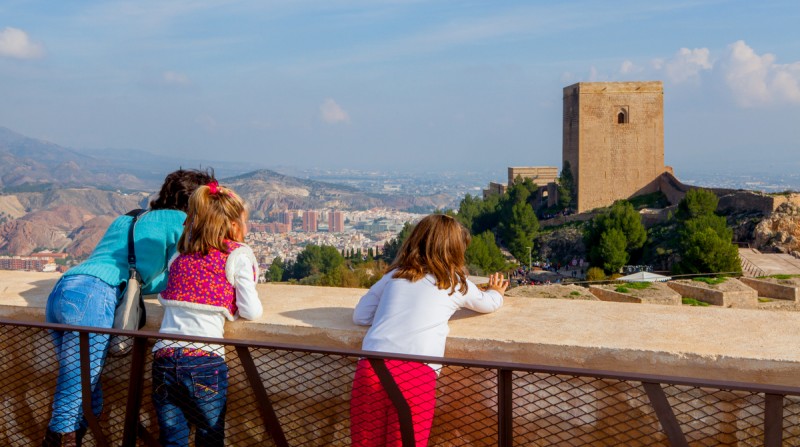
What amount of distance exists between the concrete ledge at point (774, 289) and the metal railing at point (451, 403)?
1597 centimetres

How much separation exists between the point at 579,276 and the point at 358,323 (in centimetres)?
3395

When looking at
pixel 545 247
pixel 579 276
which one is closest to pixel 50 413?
pixel 579 276

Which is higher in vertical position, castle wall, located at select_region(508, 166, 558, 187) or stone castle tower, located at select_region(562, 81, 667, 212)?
stone castle tower, located at select_region(562, 81, 667, 212)

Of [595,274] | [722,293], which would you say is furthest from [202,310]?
[595,274]

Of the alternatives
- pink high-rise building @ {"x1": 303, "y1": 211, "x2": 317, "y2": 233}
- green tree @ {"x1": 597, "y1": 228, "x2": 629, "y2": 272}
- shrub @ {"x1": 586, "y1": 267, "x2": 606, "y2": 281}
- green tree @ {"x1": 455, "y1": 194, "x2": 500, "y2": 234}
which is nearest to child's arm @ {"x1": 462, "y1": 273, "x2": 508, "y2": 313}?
shrub @ {"x1": 586, "y1": 267, "x2": 606, "y2": 281}

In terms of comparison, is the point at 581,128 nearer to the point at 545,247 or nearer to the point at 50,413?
the point at 545,247

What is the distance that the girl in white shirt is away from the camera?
91.7 inches

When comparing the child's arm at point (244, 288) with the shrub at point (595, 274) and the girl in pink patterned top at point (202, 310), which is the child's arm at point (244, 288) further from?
the shrub at point (595, 274)

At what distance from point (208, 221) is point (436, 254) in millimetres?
836

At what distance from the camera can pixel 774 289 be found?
55.9ft

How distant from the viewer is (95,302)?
283 cm

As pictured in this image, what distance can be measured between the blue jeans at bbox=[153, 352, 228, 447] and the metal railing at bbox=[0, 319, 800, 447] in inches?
3.5

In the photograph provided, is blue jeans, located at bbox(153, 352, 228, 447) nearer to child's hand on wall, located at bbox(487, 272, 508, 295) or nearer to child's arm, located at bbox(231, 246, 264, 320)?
child's arm, located at bbox(231, 246, 264, 320)

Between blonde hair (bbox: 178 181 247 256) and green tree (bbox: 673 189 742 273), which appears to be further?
green tree (bbox: 673 189 742 273)
